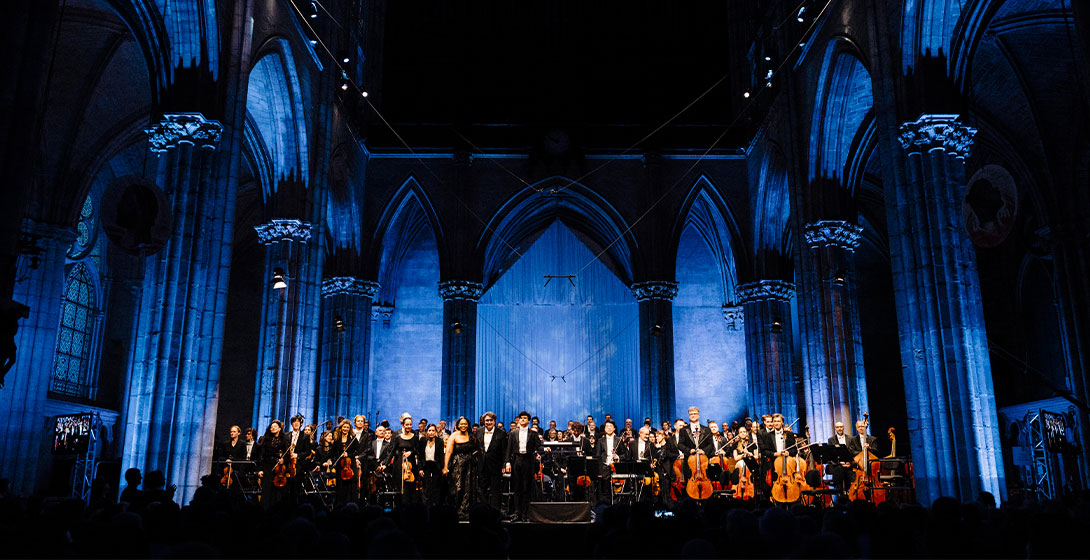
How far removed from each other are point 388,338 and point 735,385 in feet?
45.4

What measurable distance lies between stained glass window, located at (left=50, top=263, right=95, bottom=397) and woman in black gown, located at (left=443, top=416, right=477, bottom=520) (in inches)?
636

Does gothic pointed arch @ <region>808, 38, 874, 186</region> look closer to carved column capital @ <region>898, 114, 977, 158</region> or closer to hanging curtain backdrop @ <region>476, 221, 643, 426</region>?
carved column capital @ <region>898, 114, 977, 158</region>

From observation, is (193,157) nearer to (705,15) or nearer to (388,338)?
(388,338)

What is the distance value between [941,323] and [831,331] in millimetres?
6200

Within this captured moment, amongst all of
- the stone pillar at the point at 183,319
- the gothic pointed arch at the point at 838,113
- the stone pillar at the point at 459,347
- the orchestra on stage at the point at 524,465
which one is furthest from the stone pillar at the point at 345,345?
the gothic pointed arch at the point at 838,113

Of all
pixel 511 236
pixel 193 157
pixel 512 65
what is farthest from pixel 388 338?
pixel 193 157

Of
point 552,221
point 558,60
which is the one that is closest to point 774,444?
point 552,221

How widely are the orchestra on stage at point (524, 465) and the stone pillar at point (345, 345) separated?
834 centimetres

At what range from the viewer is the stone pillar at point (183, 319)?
12.7m

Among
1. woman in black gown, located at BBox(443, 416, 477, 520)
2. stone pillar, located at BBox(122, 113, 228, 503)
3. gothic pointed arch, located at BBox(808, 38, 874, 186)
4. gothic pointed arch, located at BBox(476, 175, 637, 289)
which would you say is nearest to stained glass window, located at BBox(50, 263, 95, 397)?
gothic pointed arch, located at BBox(476, 175, 637, 289)

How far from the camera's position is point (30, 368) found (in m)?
18.0

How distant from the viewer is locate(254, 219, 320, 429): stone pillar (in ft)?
60.2

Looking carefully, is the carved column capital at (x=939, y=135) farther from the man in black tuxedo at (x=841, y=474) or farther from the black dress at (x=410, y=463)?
the black dress at (x=410, y=463)

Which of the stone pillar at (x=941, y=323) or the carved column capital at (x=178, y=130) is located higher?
the carved column capital at (x=178, y=130)
